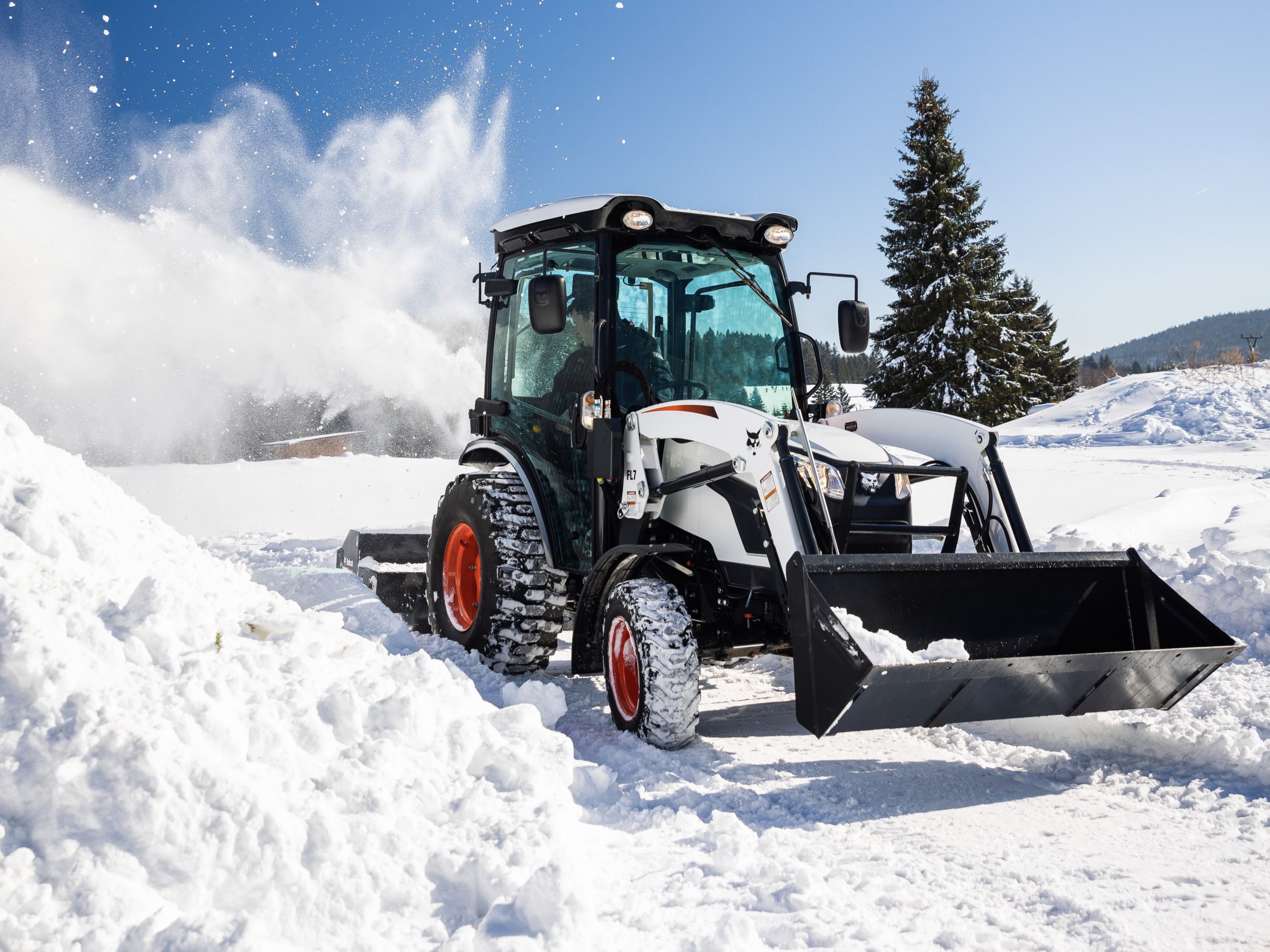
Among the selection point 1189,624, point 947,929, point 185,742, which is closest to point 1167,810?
point 1189,624

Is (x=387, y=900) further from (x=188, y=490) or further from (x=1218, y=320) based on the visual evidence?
(x=1218, y=320)

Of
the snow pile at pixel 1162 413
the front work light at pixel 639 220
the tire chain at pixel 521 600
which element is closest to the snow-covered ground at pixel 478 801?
the tire chain at pixel 521 600

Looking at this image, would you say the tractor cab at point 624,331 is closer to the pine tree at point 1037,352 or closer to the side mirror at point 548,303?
the side mirror at point 548,303

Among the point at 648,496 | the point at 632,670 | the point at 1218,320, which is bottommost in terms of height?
the point at 632,670

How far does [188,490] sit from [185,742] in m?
12.5

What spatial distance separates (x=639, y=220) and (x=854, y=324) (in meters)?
1.39

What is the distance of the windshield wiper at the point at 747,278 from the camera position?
4461 millimetres

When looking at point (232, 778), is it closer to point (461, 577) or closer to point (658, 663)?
point (658, 663)

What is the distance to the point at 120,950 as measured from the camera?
2160 millimetres

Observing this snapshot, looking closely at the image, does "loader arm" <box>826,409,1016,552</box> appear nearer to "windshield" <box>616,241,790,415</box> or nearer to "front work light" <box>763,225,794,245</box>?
"windshield" <box>616,241,790,415</box>

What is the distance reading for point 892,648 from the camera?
332 centimetres

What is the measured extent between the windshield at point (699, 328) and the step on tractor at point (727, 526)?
0.04 ft

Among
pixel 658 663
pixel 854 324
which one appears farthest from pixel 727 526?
pixel 854 324

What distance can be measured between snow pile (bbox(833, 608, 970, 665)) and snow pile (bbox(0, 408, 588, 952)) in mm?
1102
